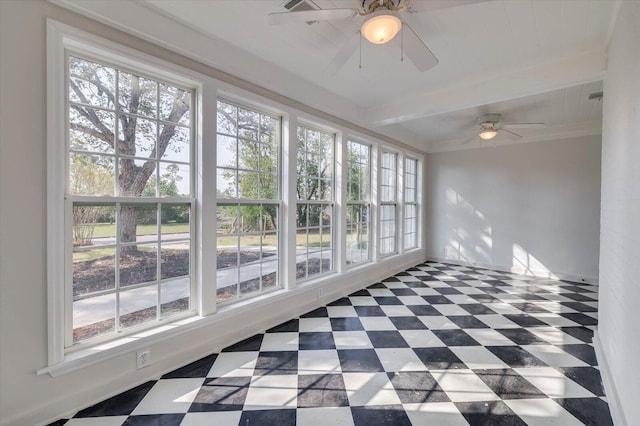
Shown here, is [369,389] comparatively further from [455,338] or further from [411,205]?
[411,205]

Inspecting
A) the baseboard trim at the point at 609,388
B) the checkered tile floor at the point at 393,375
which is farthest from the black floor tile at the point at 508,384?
the baseboard trim at the point at 609,388

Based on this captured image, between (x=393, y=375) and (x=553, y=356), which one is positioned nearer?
(x=393, y=375)

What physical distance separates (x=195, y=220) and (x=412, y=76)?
270cm

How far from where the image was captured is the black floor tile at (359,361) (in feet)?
7.27

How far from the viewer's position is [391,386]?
6.60 ft

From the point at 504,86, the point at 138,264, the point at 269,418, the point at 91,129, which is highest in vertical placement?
the point at 504,86

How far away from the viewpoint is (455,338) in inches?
108

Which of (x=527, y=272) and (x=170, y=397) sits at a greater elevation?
(x=527, y=272)

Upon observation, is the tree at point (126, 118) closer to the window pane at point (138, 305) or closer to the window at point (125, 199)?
the window at point (125, 199)

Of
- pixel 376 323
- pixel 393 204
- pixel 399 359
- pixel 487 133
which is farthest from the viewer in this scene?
pixel 393 204

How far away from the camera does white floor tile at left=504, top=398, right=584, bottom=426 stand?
168 centimetres

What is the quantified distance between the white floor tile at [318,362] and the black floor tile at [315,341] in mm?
74

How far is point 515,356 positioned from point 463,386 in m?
0.78

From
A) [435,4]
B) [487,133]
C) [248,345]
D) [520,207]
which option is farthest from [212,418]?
[520,207]
